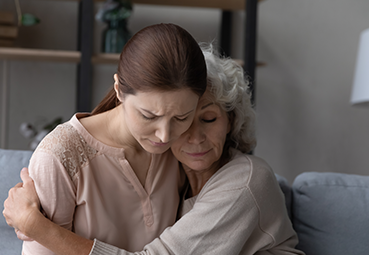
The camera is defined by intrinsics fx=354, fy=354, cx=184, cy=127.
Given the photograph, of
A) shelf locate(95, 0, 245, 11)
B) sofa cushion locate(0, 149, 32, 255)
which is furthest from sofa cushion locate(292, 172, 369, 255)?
shelf locate(95, 0, 245, 11)

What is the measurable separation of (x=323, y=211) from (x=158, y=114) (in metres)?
0.83

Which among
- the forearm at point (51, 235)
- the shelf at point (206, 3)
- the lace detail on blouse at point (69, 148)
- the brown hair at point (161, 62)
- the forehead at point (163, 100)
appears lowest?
the forearm at point (51, 235)

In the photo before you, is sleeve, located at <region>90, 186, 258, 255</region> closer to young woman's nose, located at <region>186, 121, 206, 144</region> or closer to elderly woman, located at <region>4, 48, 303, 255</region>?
elderly woman, located at <region>4, 48, 303, 255</region>

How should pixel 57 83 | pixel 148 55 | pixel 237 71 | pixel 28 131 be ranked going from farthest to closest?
1. pixel 57 83
2. pixel 28 131
3. pixel 237 71
4. pixel 148 55

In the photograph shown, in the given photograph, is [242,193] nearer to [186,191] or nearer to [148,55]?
[186,191]

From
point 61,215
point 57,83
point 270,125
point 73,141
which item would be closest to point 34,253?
point 61,215

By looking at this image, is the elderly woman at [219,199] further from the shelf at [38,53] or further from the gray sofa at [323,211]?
the shelf at [38,53]

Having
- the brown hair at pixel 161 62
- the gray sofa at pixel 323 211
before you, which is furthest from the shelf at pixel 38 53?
the brown hair at pixel 161 62

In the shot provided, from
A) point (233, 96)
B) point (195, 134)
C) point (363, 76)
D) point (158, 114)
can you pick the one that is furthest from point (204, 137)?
point (363, 76)

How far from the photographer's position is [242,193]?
101cm

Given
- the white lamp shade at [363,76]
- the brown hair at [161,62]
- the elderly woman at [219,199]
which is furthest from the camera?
the white lamp shade at [363,76]

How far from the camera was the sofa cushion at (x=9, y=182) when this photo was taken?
1254mm

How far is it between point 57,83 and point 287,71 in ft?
5.19

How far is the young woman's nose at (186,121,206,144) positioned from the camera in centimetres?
110
